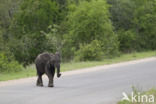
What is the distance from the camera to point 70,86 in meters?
15.7

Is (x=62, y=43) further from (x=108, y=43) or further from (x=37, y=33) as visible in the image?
(x=37, y=33)

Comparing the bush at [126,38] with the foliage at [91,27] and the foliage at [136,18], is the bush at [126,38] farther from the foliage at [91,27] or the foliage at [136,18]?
the foliage at [91,27]

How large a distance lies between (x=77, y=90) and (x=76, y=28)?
22429mm

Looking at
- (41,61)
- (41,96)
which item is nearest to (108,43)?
(41,61)

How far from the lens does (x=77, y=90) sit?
14250 millimetres

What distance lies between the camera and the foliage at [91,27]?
116 feet

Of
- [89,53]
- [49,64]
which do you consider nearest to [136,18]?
[89,53]

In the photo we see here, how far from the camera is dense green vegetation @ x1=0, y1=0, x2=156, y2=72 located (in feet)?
117

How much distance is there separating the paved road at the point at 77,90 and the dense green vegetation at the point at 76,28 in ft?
38.1

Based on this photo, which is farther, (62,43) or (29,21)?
(29,21)

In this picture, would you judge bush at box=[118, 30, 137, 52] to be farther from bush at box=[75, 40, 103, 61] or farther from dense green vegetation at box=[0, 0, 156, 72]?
bush at box=[75, 40, 103, 61]

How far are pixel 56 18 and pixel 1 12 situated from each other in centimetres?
629

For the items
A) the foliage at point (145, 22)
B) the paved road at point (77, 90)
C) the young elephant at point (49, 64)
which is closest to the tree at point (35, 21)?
the foliage at point (145, 22)

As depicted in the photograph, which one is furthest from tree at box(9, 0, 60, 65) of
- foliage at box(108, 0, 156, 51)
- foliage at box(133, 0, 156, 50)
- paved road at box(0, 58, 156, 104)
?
paved road at box(0, 58, 156, 104)
